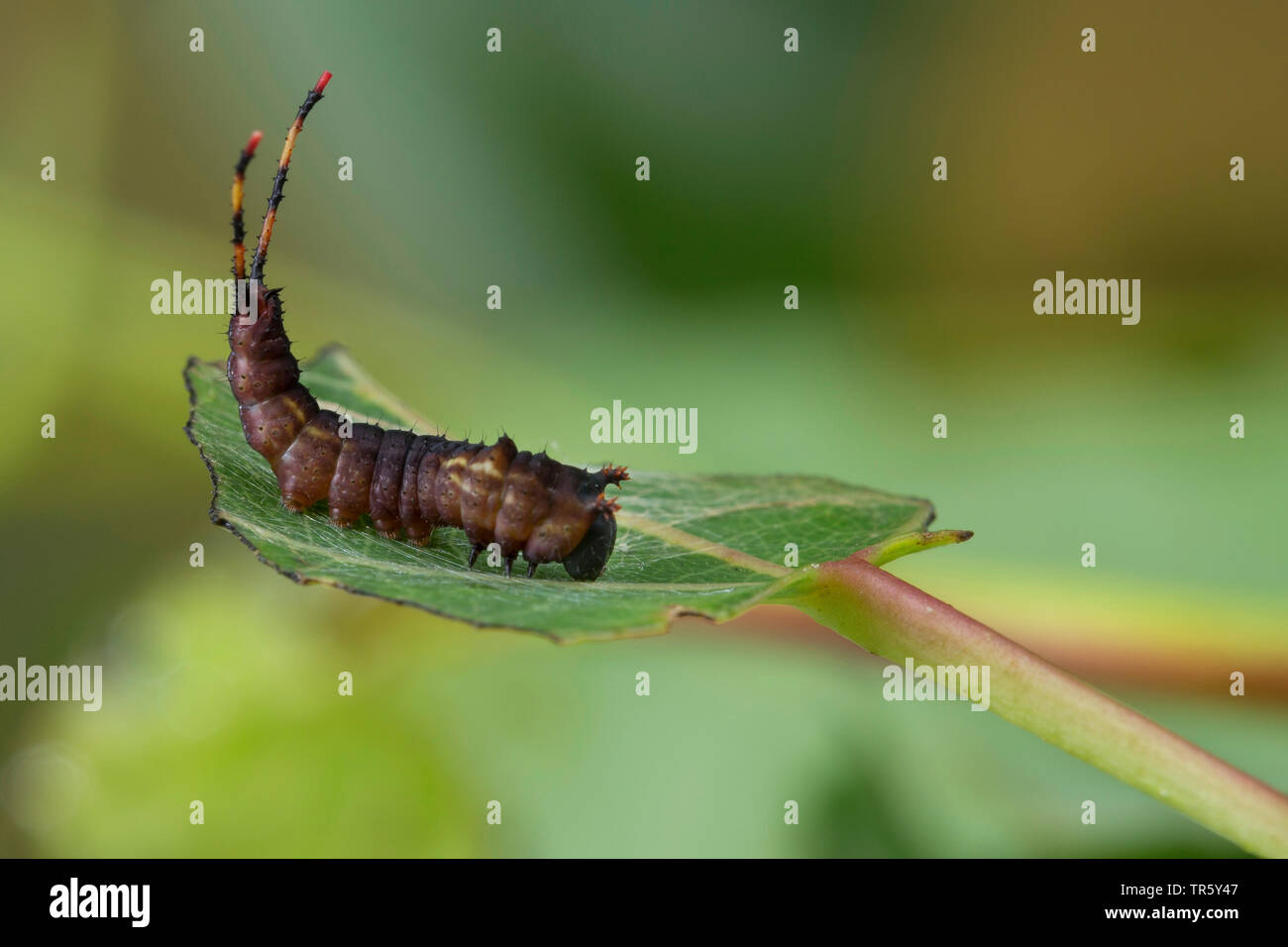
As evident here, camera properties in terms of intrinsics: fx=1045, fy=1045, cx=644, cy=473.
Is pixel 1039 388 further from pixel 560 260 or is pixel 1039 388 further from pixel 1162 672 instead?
pixel 560 260

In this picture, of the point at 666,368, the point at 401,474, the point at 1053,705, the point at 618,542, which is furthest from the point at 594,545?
the point at 666,368

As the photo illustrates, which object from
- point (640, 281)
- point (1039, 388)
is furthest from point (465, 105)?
point (1039, 388)

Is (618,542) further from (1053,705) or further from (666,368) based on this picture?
(666,368)

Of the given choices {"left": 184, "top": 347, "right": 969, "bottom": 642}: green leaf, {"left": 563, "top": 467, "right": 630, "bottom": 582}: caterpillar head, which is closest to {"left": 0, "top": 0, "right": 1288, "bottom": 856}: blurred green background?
{"left": 184, "top": 347, "right": 969, "bottom": 642}: green leaf

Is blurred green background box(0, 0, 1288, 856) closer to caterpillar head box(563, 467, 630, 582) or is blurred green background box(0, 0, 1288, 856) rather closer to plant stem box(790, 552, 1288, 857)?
caterpillar head box(563, 467, 630, 582)

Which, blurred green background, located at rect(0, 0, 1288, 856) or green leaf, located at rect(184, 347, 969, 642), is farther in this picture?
blurred green background, located at rect(0, 0, 1288, 856)

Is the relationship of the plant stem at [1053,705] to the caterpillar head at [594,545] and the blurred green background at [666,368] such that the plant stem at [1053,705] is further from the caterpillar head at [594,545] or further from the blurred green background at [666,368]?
the blurred green background at [666,368]
